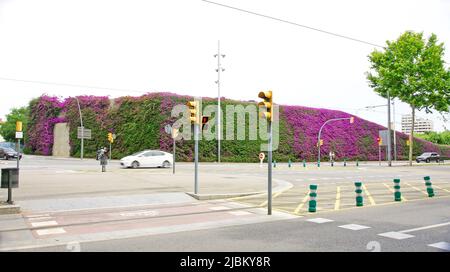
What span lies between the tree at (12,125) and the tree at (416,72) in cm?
6653

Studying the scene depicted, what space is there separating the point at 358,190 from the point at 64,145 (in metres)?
45.0

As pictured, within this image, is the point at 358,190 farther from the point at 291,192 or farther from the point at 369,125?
the point at 369,125

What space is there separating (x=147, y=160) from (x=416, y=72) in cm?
2930

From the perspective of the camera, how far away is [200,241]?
6.77 meters

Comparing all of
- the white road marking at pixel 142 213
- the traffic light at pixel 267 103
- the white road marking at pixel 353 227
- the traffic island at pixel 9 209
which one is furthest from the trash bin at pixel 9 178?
the white road marking at pixel 353 227

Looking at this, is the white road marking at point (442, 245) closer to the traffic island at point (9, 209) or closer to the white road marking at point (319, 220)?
the white road marking at point (319, 220)

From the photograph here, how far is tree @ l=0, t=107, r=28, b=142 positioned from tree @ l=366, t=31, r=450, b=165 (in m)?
66.5

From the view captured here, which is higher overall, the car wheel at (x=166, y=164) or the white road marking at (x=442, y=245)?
the car wheel at (x=166, y=164)

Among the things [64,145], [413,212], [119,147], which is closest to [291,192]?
[413,212]

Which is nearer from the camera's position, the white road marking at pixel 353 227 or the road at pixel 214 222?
the road at pixel 214 222

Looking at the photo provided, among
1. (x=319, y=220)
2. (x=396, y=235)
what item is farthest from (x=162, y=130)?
(x=396, y=235)

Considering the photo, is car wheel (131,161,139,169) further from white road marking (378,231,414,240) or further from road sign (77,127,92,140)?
white road marking (378,231,414,240)

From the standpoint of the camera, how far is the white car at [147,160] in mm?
27719

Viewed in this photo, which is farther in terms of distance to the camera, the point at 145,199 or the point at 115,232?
the point at 145,199
